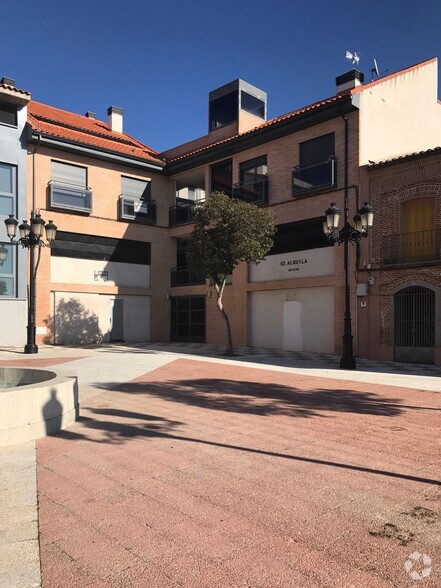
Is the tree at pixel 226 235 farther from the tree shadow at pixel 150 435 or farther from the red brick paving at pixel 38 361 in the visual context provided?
the tree shadow at pixel 150 435

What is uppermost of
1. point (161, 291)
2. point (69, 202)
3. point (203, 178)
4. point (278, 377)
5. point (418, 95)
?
point (418, 95)

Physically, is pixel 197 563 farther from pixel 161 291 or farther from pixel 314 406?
pixel 161 291

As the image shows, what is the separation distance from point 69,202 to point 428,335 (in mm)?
15202

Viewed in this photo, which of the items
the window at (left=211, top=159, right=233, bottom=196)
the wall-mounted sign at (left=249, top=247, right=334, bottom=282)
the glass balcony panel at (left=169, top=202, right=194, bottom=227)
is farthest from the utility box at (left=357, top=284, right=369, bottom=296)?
the glass balcony panel at (left=169, top=202, right=194, bottom=227)

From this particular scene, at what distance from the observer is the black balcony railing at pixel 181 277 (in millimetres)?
23920

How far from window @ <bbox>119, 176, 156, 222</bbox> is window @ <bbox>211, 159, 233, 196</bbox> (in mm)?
3351

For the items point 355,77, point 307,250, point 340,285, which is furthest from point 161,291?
point 355,77

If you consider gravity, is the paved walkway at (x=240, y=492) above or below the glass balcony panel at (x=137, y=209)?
below

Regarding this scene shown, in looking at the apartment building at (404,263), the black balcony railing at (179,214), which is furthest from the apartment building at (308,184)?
the black balcony railing at (179,214)

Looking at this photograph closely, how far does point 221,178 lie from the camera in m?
23.2

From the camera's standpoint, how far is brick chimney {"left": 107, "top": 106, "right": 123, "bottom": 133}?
88.6 ft

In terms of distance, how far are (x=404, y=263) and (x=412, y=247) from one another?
621mm

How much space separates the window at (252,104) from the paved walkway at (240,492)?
18.7m

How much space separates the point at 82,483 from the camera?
4371 mm
